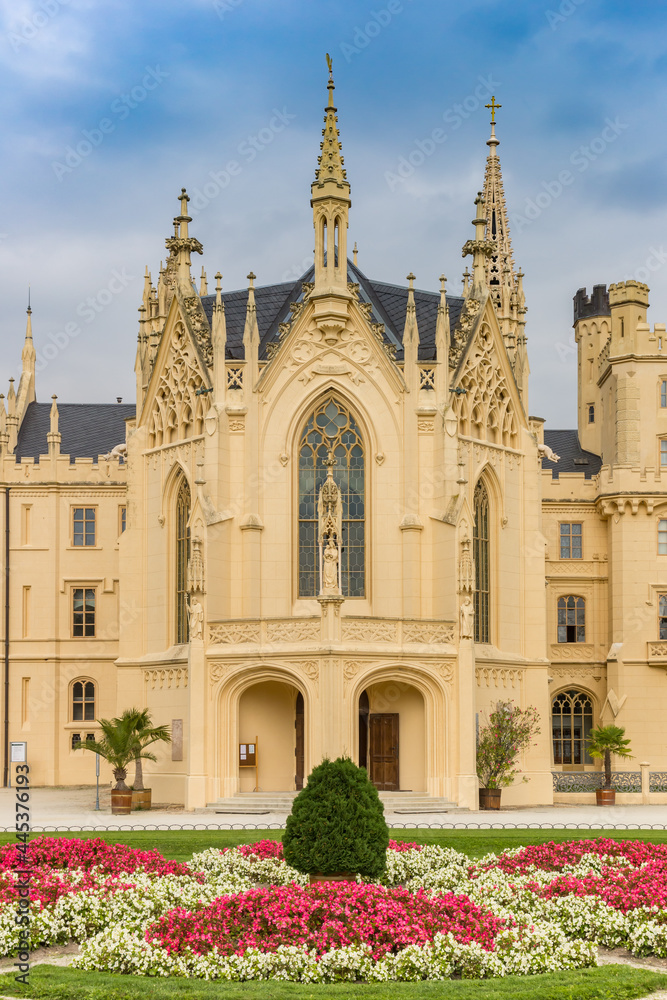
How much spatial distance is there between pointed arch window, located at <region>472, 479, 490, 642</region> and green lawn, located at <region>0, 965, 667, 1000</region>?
1130 inches

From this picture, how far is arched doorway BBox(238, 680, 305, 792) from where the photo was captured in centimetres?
4209

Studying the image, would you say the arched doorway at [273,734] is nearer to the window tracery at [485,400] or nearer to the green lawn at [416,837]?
the window tracery at [485,400]

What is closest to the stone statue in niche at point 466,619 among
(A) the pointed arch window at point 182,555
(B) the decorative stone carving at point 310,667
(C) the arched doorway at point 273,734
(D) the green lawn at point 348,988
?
(B) the decorative stone carving at point 310,667

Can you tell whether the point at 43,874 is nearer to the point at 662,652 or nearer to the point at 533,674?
the point at 533,674

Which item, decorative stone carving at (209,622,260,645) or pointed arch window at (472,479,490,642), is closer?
decorative stone carving at (209,622,260,645)

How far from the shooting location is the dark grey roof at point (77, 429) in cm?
5919

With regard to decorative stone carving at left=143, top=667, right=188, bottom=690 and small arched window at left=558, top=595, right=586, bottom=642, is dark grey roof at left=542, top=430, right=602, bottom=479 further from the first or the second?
decorative stone carving at left=143, top=667, right=188, bottom=690

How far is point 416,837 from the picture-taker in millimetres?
28328

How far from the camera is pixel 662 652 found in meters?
53.4

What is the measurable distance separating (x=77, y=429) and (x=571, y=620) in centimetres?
2405

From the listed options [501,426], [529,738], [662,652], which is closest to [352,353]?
[501,426]

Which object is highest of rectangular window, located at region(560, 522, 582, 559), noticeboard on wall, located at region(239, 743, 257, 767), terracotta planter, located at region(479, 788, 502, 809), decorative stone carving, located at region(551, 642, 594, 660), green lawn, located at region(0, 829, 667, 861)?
rectangular window, located at region(560, 522, 582, 559)

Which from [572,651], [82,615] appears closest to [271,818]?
[82,615]

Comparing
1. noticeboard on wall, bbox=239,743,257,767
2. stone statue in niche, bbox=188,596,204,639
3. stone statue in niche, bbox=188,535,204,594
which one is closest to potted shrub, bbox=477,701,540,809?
noticeboard on wall, bbox=239,743,257,767
